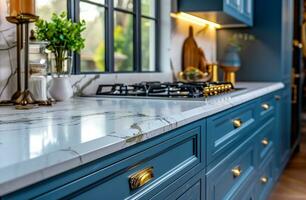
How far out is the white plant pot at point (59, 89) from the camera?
1659 mm

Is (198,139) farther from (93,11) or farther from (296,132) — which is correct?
(296,132)

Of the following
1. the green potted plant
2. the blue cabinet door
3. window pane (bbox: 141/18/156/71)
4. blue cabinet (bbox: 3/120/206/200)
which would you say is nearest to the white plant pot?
the green potted plant

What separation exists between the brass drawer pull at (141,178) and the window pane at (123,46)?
4.64 feet

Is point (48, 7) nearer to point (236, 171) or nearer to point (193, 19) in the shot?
point (236, 171)

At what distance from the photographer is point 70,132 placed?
0.91m

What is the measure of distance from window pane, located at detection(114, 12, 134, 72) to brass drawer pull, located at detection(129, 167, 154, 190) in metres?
1.41

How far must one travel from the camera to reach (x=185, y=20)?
3180 mm

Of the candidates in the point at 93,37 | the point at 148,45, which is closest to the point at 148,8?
the point at 148,45

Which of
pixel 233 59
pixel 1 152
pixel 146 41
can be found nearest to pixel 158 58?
pixel 146 41

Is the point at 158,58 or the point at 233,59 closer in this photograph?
the point at 158,58

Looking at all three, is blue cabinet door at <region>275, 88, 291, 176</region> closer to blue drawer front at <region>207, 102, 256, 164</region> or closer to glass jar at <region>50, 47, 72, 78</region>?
blue drawer front at <region>207, 102, 256, 164</region>

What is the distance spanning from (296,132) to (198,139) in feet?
11.9

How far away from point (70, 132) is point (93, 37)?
204cm

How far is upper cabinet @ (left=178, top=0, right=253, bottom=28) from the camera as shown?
2.82m
